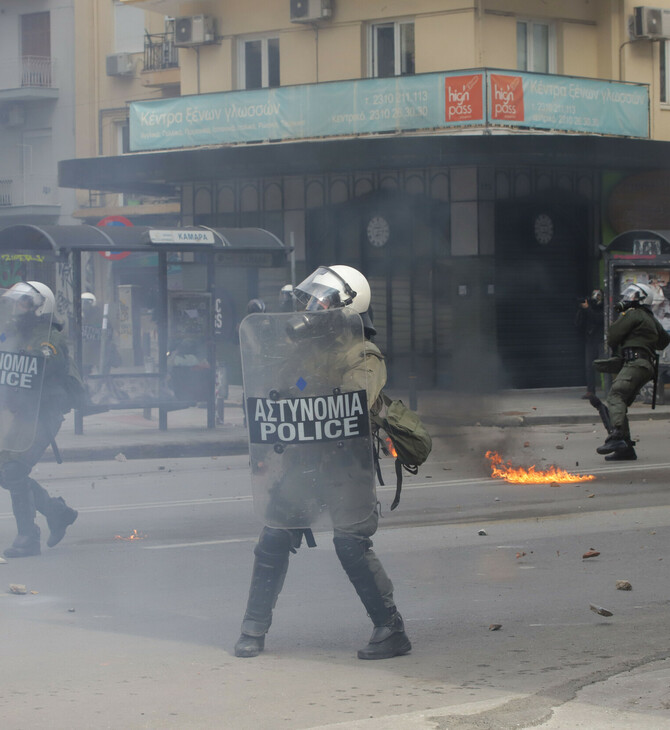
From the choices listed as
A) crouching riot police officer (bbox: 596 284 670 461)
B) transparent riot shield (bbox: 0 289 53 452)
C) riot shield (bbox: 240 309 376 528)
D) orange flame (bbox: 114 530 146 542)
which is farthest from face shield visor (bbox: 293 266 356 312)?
crouching riot police officer (bbox: 596 284 670 461)

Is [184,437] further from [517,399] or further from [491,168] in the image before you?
[491,168]

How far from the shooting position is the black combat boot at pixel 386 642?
516cm

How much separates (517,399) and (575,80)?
18.6 ft

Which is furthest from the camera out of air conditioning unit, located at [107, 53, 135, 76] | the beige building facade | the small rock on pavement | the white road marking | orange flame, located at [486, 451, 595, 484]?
air conditioning unit, located at [107, 53, 135, 76]

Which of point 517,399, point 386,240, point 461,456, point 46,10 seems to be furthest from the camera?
point 46,10

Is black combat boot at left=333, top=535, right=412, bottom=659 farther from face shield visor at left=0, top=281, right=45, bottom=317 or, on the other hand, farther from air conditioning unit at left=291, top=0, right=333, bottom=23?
air conditioning unit at left=291, top=0, right=333, bottom=23

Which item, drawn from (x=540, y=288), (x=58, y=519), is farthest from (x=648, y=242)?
(x=58, y=519)

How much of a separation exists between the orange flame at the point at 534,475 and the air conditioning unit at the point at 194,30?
14.5 m

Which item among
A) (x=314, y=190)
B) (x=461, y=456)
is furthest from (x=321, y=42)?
(x=461, y=456)

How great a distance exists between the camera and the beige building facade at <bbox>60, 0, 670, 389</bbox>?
2048 centimetres

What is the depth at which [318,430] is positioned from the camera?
5.01m

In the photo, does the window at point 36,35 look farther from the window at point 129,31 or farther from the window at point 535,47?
the window at point 535,47

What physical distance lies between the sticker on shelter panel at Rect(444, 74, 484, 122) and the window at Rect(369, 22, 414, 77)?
1996 millimetres

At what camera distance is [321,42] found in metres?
22.9
